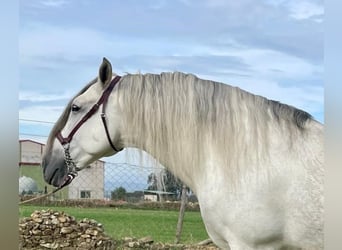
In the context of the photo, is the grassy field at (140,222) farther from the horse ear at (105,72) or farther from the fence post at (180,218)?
the horse ear at (105,72)

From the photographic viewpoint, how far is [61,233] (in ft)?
9.68

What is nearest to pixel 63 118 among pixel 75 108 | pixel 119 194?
pixel 75 108

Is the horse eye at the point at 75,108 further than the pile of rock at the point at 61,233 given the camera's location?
No

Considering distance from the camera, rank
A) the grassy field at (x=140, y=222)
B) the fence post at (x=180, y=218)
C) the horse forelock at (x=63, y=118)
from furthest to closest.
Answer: the grassy field at (x=140, y=222)
the fence post at (x=180, y=218)
the horse forelock at (x=63, y=118)

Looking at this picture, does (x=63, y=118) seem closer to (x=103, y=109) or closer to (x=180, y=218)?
(x=103, y=109)

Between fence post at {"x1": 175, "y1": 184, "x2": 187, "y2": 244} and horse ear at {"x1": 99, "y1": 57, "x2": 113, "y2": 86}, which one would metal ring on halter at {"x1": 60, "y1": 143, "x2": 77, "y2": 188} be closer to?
horse ear at {"x1": 99, "y1": 57, "x2": 113, "y2": 86}

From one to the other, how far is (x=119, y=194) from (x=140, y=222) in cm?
26

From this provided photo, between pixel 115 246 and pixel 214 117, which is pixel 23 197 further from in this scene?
pixel 214 117

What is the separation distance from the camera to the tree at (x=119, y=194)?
2783 millimetres

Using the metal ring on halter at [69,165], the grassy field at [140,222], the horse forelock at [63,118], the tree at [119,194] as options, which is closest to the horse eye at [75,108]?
the horse forelock at [63,118]

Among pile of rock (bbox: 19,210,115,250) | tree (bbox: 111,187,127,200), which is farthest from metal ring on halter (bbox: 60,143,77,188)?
pile of rock (bbox: 19,210,115,250)

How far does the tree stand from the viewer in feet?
9.13

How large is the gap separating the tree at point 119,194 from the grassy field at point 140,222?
93 millimetres
